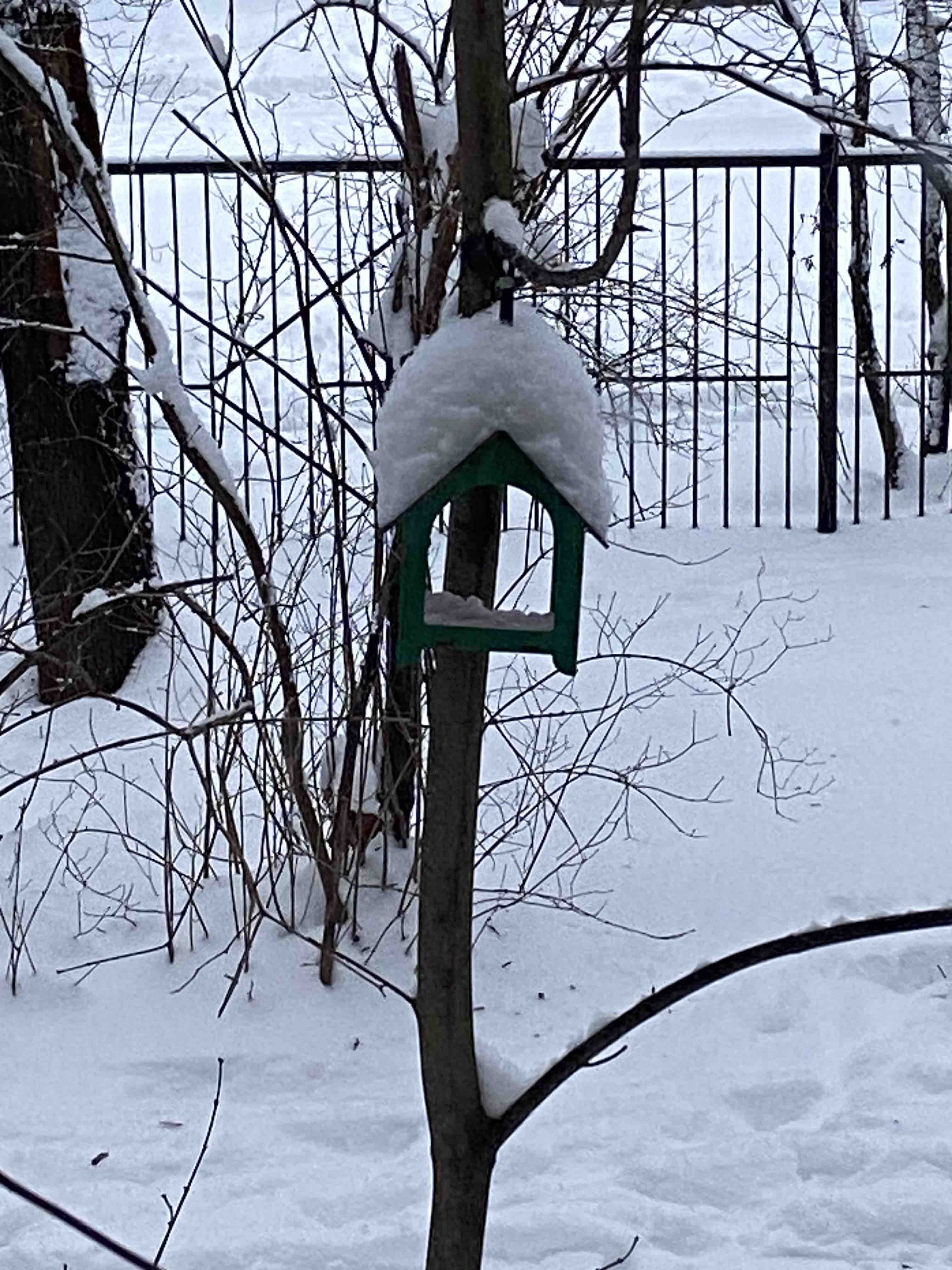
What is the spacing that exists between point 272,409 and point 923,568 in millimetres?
4382

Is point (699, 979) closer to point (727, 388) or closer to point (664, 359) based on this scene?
point (664, 359)

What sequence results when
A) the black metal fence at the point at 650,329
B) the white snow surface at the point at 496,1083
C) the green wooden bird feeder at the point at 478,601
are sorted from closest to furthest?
the green wooden bird feeder at the point at 478,601, the white snow surface at the point at 496,1083, the black metal fence at the point at 650,329

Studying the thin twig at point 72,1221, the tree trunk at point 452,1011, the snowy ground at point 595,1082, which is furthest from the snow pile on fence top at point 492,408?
the snowy ground at point 595,1082

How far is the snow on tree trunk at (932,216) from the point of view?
6.63 m

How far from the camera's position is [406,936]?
3811 millimetres

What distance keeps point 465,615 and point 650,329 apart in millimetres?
2566

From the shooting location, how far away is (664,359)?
4.68 m

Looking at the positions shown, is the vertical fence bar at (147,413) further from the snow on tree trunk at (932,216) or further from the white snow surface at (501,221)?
the snow on tree trunk at (932,216)

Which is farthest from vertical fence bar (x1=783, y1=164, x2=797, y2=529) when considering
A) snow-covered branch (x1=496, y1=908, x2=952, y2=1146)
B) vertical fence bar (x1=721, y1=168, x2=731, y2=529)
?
snow-covered branch (x1=496, y1=908, x2=952, y2=1146)

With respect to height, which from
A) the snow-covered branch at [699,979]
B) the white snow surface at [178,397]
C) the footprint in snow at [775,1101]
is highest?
the white snow surface at [178,397]

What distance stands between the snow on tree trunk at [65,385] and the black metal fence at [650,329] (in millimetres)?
287

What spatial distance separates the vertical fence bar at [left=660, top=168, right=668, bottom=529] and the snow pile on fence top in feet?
6.59

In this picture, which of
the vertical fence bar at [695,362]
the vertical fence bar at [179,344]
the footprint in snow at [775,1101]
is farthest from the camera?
the vertical fence bar at [695,362]

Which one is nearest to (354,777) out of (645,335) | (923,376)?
(645,335)
